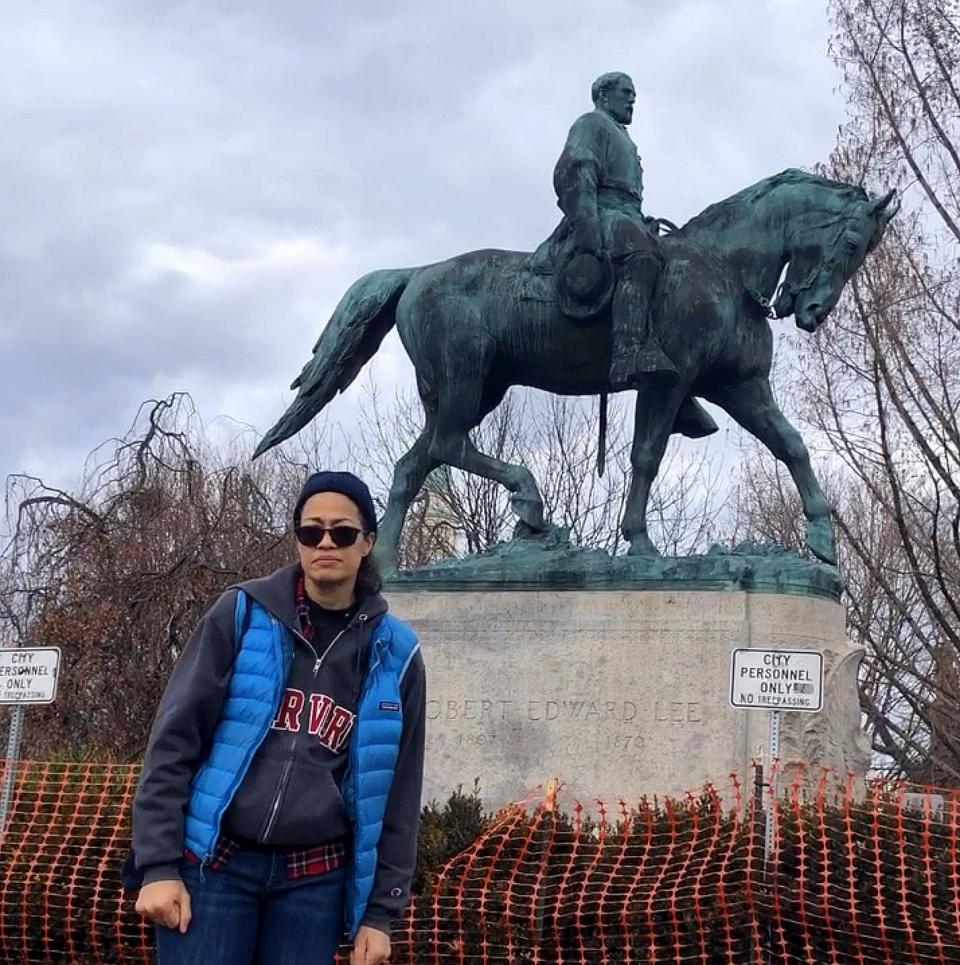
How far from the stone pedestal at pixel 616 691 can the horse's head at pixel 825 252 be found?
78.8 inches

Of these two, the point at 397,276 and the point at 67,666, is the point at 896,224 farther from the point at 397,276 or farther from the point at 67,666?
the point at 67,666

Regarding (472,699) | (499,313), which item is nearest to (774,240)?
(499,313)

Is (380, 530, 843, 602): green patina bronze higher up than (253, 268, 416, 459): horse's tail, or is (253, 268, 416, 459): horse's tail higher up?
(253, 268, 416, 459): horse's tail

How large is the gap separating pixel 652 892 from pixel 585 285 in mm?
4725

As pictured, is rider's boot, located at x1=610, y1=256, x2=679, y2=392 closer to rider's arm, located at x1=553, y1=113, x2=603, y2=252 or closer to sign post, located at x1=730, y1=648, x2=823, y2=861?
rider's arm, located at x1=553, y1=113, x2=603, y2=252

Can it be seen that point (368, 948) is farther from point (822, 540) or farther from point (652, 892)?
point (822, 540)

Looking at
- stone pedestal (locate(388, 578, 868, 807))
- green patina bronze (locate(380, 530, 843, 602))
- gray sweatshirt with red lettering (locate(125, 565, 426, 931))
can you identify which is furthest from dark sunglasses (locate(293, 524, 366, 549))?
green patina bronze (locate(380, 530, 843, 602))

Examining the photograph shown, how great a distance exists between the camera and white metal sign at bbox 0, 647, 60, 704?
752 centimetres

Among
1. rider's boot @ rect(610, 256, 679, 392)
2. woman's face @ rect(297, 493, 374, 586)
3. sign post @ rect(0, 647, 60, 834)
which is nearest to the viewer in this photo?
woman's face @ rect(297, 493, 374, 586)

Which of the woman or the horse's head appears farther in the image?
the horse's head

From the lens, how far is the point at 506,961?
651 centimetres

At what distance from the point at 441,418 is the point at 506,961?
494 centimetres

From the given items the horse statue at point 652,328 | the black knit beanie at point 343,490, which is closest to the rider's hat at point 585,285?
the horse statue at point 652,328

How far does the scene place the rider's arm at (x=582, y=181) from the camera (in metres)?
10.1
